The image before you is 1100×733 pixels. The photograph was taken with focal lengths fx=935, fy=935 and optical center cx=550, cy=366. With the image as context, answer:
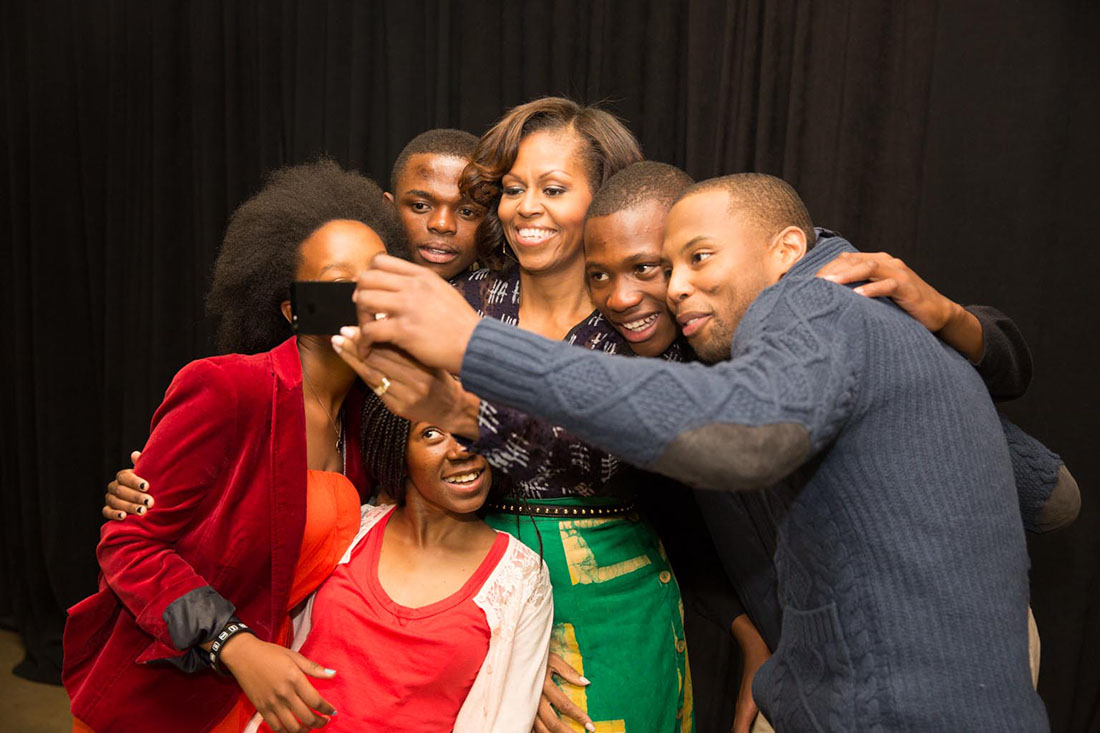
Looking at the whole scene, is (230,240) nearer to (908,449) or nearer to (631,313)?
(631,313)

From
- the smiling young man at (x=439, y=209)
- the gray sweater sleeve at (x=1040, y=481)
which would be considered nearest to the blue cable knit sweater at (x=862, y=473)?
the gray sweater sleeve at (x=1040, y=481)

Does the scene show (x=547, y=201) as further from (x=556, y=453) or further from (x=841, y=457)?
(x=841, y=457)

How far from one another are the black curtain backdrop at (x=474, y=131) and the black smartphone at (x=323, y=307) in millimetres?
1624

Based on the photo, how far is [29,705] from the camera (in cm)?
367

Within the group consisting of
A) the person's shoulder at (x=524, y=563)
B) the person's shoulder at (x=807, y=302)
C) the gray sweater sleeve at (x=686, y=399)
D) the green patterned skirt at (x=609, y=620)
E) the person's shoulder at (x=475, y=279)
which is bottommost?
the green patterned skirt at (x=609, y=620)

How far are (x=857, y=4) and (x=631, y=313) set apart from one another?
1206mm

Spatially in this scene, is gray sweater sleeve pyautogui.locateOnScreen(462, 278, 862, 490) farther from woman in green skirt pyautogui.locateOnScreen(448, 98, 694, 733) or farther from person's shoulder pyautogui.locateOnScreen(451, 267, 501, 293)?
person's shoulder pyautogui.locateOnScreen(451, 267, 501, 293)

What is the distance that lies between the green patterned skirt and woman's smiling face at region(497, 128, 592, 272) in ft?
1.66

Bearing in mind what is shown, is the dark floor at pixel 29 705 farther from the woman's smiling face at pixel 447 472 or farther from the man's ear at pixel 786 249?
the man's ear at pixel 786 249

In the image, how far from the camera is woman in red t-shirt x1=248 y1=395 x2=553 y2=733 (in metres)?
1.68

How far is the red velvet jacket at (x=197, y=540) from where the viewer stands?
163 cm

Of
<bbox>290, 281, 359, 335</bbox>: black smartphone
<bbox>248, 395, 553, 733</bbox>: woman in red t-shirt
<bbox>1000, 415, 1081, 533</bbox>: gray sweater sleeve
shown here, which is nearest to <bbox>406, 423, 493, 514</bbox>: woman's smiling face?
<bbox>248, 395, 553, 733</bbox>: woman in red t-shirt

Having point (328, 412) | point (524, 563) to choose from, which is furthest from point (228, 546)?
point (524, 563)

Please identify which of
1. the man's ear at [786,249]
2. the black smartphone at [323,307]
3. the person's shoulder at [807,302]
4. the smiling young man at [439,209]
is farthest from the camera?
the smiling young man at [439,209]
